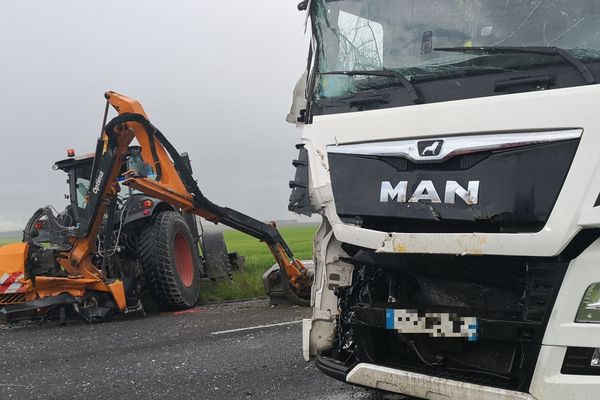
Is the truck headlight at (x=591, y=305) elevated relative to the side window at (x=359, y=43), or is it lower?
lower

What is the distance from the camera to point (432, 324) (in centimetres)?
295

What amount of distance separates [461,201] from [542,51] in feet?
2.78

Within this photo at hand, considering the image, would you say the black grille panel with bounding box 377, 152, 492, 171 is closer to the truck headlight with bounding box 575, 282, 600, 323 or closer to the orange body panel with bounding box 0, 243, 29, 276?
the truck headlight with bounding box 575, 282, 600, 323

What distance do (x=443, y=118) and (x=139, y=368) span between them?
3523mm

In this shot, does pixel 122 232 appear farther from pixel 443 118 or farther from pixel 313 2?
pixel 443 118

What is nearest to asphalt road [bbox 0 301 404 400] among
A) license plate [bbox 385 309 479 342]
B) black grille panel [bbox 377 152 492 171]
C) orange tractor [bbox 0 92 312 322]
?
orange tractor [bbox 0 92 312 322]

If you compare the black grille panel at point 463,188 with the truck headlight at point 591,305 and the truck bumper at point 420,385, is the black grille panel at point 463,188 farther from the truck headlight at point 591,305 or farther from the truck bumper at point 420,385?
the truck bumper at point 420,385

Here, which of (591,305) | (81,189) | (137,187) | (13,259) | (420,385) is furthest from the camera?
(81,189)

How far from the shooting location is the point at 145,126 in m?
7.35

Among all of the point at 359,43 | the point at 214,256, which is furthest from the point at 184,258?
the point at 359,43

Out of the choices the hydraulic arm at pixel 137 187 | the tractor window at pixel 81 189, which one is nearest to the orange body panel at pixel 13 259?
the hydraulic arm at pixel 137 187

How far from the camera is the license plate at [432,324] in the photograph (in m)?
2.83

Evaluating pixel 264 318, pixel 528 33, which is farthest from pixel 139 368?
pixel 528 33

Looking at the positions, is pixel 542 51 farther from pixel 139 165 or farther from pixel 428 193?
pixel 139 165
